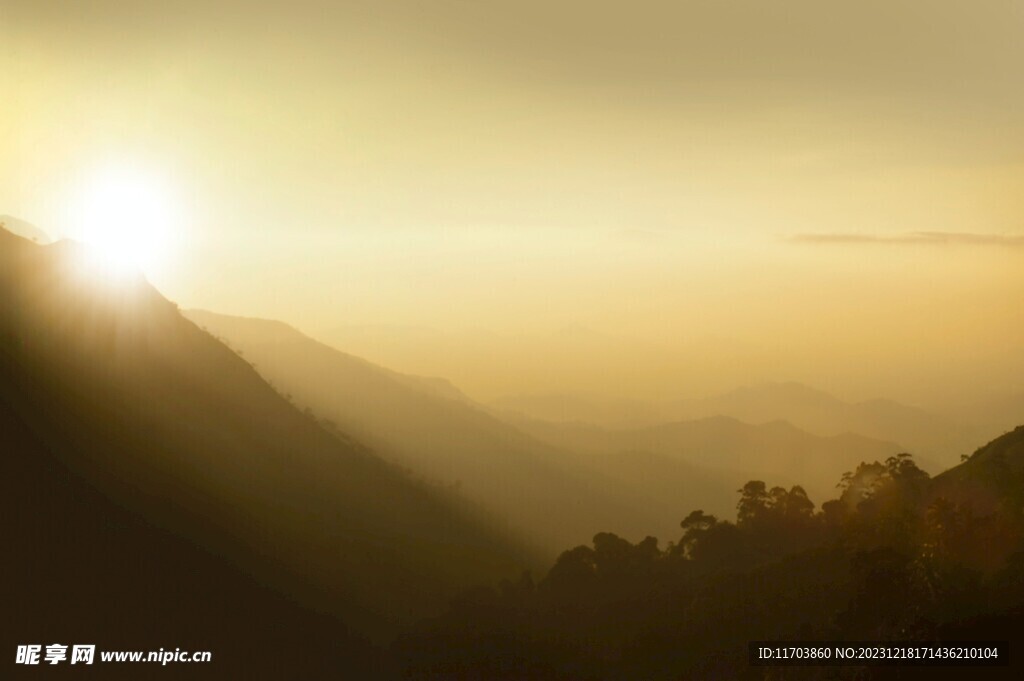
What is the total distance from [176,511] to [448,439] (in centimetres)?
4786

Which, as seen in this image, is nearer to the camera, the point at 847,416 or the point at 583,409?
the point at 847,416

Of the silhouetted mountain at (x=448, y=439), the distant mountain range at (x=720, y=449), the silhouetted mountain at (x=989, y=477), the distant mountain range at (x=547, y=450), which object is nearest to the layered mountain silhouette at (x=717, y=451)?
the distant mountain range at (x=720, y=449)

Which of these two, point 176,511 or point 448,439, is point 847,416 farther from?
point 176,511

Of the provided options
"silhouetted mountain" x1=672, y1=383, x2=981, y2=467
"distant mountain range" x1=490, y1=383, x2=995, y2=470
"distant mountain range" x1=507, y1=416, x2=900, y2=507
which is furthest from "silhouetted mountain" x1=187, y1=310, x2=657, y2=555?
"silhouetted mountain" x1=672, y1=383, x2=981, y2=467

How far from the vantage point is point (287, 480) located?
2844 inches

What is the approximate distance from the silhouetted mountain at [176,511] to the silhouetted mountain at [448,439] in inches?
346

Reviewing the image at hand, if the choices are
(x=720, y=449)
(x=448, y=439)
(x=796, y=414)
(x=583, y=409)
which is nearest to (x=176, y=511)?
(x=583, y=409)

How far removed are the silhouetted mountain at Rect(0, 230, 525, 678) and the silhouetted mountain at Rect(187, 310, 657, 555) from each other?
28.8 ft

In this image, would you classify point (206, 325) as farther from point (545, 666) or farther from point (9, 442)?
point (545, 666)

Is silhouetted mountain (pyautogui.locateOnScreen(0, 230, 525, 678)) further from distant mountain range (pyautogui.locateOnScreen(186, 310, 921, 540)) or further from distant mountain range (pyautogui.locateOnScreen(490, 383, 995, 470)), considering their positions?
distant mountain range (pyautogui.locateOnScreen(490, 383, 995, 470))

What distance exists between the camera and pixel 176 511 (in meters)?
59.9

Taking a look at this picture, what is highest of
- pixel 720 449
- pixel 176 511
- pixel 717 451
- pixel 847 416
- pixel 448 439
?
pixel 448 439

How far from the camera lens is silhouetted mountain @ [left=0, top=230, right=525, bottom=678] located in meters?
53.7

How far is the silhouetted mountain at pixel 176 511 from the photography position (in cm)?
5372
